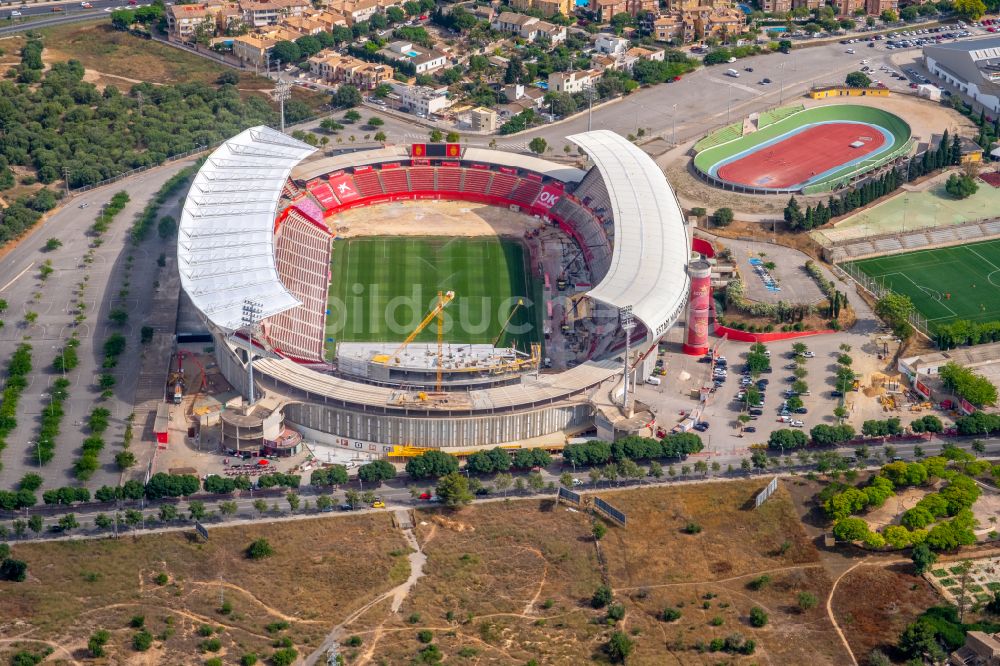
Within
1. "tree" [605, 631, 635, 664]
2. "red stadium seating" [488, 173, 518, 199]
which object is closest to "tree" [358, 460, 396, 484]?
"tree" [605, 631, 635, 664]

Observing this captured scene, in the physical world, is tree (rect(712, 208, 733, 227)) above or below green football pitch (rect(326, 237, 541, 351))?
above

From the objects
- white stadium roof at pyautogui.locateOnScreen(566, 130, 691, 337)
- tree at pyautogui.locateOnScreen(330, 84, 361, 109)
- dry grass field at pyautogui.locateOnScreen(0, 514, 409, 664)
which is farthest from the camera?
tree at pyautogui.locateOnScreen(330, 84, 361, 109)

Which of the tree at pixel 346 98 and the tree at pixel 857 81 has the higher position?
the tree at pixel 857 81

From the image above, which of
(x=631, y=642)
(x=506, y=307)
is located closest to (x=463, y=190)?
(x=506, y=307)

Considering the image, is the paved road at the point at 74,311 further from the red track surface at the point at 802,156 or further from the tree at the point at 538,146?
the red track surface at the point at 802,156

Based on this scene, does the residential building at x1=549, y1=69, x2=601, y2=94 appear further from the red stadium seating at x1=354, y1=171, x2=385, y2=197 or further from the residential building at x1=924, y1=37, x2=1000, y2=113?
the residential building at x1=924, y1=37, x2=1000, y2=113

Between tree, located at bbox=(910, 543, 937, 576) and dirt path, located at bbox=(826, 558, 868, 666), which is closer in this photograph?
dirt path, located at bbox=(826, 558, 868, 666)

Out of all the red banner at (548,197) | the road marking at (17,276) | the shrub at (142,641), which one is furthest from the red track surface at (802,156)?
the shrub at (142,641)

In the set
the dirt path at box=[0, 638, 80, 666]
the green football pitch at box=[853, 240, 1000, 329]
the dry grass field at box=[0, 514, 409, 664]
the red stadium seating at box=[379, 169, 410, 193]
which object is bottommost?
the dry grass field at box=[0, 514, 409, 664]
